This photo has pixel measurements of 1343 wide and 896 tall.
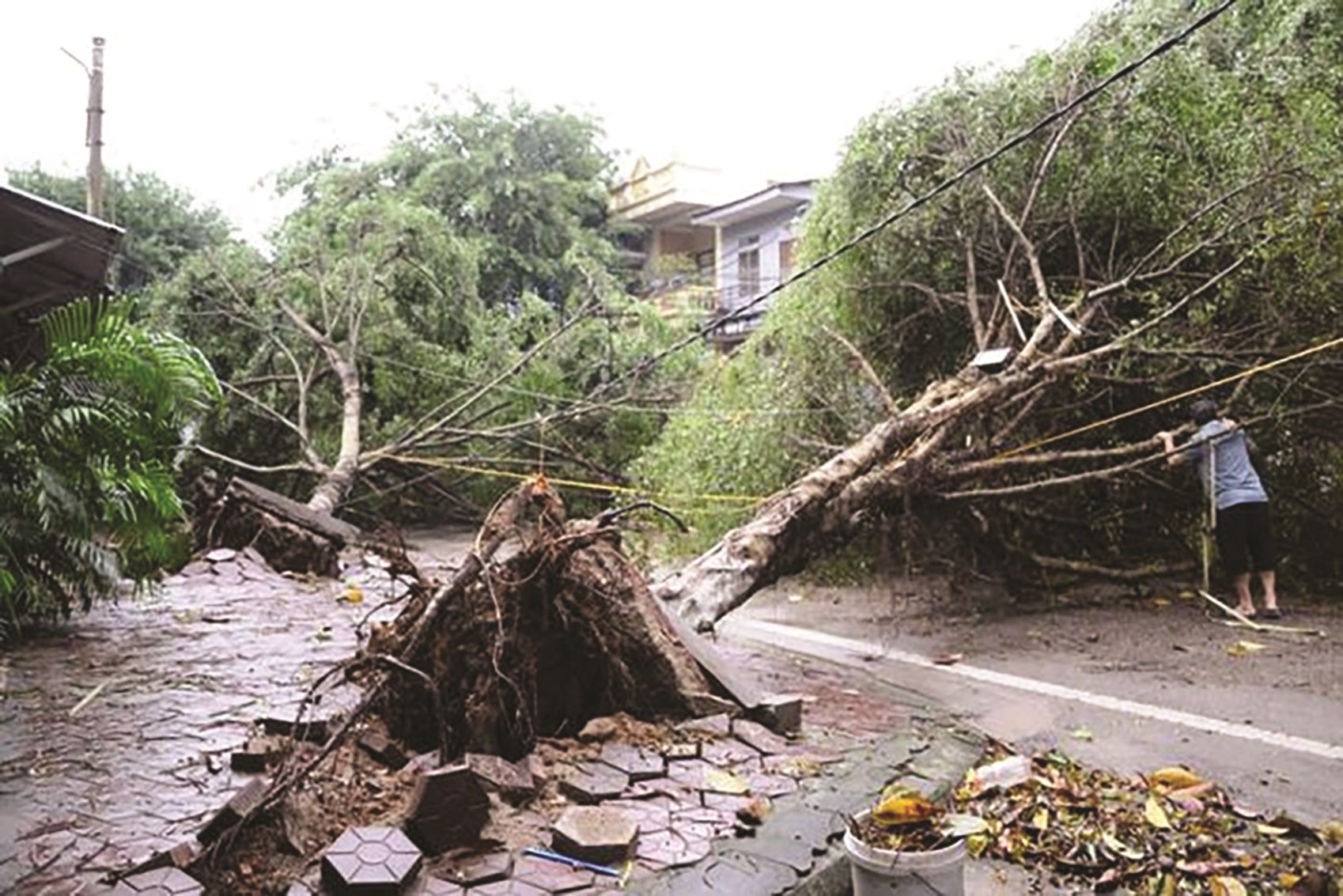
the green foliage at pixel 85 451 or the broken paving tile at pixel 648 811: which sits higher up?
the green foliage at pixel 85 451

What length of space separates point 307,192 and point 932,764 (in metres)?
19.0

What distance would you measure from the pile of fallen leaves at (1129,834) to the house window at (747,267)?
1666 centimetres

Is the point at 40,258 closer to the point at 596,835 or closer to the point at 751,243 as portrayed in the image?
the point at 596,835

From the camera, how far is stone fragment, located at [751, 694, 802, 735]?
4.21 metres

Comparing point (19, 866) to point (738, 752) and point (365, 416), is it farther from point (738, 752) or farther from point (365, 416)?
point (365, 416)

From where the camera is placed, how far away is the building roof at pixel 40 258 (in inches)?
241

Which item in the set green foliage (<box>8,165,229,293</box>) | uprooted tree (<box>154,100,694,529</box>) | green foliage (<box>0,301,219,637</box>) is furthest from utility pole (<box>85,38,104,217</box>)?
green foliage (<box>0,301,219,637</box>)

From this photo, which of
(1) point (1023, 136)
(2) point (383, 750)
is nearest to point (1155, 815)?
(2) point (383, 750)

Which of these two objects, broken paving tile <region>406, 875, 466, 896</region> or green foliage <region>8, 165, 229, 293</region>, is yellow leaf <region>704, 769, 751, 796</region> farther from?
green foliage <region>8, 165, 229, 293</region>

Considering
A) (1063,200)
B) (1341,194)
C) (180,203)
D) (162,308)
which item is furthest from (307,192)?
(1341,194)

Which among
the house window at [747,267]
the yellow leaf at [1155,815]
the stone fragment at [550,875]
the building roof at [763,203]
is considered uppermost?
the building roof at [763,203]

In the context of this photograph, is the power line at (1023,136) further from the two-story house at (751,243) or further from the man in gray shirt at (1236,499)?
the two-story house at (751,243)

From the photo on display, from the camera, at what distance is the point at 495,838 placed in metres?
2.97

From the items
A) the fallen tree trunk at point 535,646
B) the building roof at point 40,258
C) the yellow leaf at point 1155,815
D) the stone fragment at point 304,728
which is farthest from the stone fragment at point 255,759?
the building roof at point 40,258
